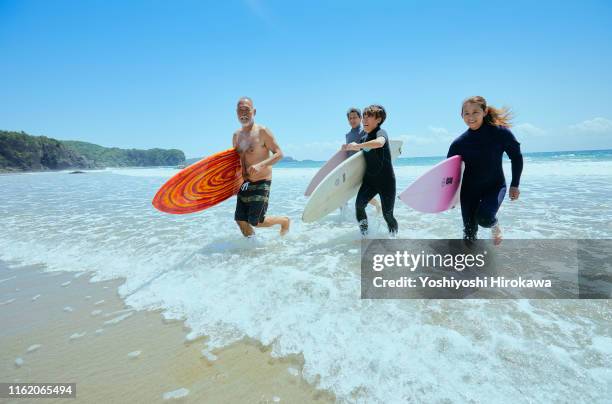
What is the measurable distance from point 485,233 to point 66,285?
5.60 meters

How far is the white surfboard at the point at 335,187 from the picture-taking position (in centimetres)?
433

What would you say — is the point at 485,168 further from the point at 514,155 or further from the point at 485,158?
the point at 514,155

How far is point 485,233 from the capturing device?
4.55 metres

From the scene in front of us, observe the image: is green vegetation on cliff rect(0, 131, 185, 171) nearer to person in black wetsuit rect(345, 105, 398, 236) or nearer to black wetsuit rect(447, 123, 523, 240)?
person in black wetsuit rect(345, 105, 398, 236)

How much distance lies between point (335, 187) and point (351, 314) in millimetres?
2347

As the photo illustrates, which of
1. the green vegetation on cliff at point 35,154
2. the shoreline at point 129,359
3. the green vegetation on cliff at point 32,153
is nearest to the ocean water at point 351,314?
the shoreline at point 129,359

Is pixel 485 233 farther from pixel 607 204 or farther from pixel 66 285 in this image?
pixel 66 285

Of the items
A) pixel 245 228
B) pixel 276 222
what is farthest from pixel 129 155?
pixel 276 222

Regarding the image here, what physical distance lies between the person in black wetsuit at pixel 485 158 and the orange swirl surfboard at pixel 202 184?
10.8 ft

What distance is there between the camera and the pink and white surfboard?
141 inches

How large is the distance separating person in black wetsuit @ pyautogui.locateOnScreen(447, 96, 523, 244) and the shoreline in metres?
2.53

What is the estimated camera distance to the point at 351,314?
2.38m

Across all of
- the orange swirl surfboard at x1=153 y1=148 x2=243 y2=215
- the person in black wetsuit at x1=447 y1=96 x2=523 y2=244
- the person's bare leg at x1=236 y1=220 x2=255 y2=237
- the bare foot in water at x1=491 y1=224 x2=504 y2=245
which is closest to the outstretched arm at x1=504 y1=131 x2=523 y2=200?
the person in black wetsuit at x1=447 y1=96 x2=523 y2=244

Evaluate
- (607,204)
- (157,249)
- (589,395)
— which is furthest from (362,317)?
(607,204)
